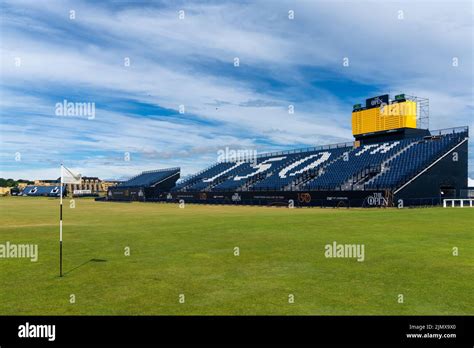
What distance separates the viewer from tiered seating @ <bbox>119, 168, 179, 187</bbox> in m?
93.4

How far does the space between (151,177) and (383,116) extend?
63.9m

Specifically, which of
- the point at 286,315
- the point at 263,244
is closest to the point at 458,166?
the point at 263,244

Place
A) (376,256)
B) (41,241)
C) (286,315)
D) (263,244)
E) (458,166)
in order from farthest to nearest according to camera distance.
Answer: (458,166) < (41,241) < (263,244) < (376,256) < (286,315)

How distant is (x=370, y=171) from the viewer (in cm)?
4909

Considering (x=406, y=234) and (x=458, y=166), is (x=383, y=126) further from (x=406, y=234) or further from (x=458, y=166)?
(x=406, y=234)

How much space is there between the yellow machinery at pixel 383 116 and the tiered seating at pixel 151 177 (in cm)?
4961

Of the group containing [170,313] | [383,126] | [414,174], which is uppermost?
[383,126]

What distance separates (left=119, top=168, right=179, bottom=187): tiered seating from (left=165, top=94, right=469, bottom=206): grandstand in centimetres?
2007

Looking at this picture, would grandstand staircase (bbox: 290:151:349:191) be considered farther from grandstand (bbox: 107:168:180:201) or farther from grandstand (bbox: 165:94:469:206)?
grandstand (bbox: 107:168:180:201)

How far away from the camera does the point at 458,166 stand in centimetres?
4606

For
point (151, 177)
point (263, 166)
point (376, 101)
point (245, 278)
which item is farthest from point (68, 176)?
point (151, 177)

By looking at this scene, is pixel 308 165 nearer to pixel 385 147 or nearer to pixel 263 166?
pixel 263 166
